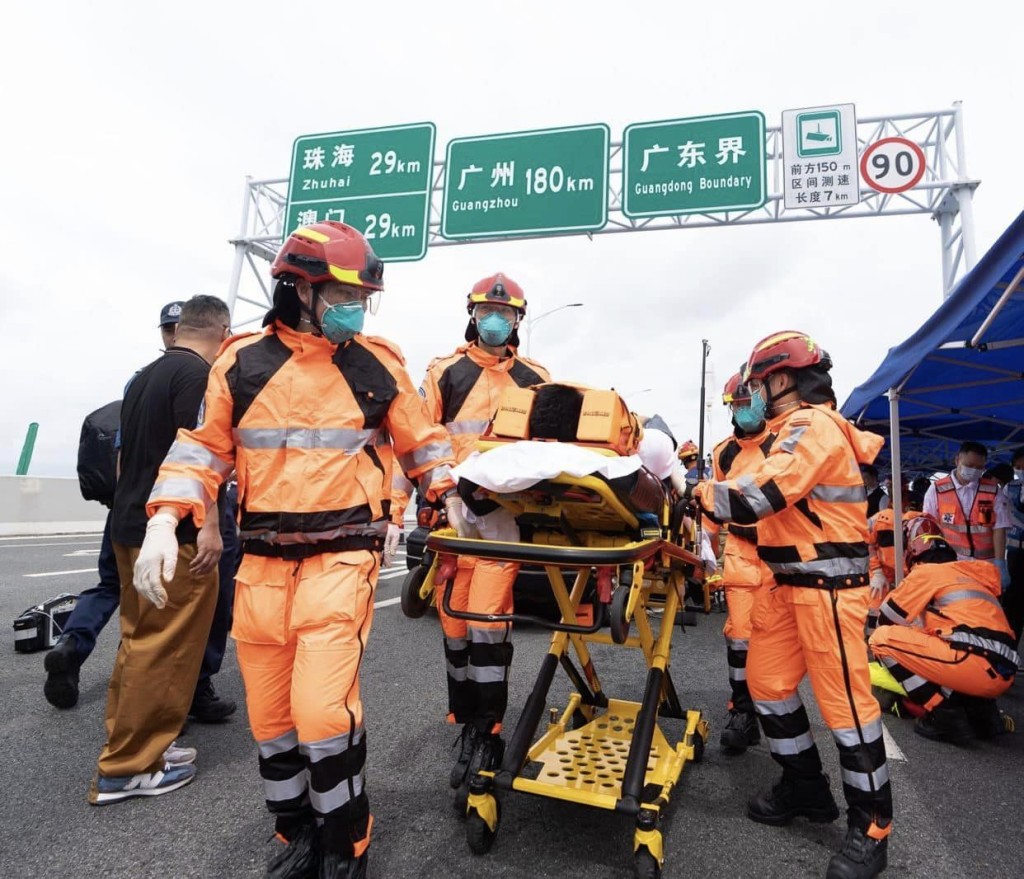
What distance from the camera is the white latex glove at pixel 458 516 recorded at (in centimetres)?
252

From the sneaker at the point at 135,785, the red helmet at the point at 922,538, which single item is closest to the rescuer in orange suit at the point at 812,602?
the red helmet at the point at 922,538

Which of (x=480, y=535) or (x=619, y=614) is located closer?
(x=619, y=614)

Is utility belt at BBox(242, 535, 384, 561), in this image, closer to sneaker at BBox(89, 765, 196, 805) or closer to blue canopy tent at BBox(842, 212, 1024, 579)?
sneaker at BBox(89, 765, 196, 805)

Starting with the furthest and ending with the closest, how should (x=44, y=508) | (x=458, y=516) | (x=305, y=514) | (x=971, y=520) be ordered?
(x=44, y=508)
(x=971, y=520)
(x=458, y=516)
(x=305, y=514)

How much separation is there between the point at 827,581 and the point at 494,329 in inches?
81.8

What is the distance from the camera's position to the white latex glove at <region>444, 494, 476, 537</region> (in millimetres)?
2520

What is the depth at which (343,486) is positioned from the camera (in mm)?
2295

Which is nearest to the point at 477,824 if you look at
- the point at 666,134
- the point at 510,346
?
the point at 510,346

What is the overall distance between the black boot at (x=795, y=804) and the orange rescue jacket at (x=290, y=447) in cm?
202

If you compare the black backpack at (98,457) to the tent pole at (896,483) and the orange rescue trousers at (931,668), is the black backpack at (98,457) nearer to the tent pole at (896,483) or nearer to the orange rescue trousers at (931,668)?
the orange rescue trousers at (931,668)

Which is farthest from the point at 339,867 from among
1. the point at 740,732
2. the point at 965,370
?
the point at 965,370

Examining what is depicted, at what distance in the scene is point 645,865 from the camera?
7.54 feet

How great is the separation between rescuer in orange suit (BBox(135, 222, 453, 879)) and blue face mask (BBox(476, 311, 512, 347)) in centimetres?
125

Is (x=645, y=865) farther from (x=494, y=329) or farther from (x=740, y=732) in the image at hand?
(x=494, y=329)
